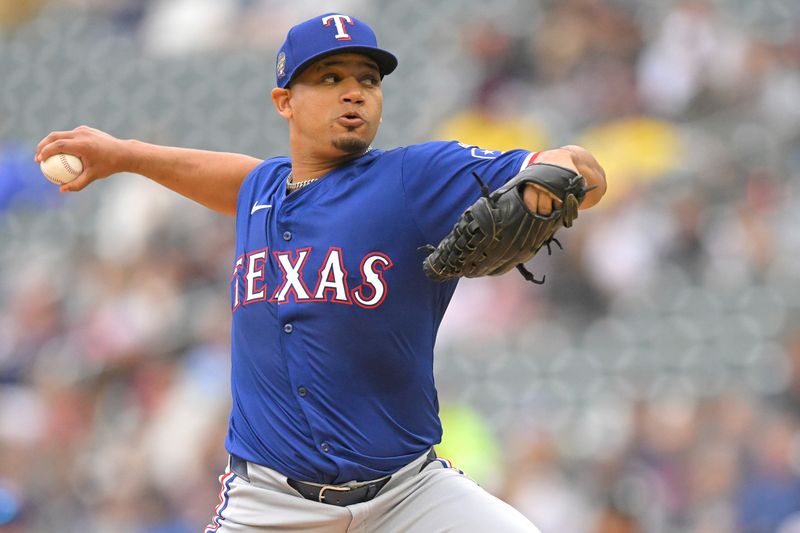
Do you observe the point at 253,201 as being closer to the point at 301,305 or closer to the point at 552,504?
the point at 301,305

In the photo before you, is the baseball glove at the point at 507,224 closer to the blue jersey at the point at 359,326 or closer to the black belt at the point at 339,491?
the blue jersey at the point at 359,326

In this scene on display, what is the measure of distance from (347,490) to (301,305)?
507 millimetres

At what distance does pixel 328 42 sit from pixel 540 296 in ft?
13.8

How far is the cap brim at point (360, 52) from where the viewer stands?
10.8 feet

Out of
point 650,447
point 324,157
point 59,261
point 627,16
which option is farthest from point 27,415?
point 324,157

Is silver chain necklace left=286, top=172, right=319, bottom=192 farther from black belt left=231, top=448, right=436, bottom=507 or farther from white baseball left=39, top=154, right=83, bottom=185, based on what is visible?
black belt left=231, top=448, right=436, bottom=507

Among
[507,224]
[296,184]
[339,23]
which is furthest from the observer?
[296,184]

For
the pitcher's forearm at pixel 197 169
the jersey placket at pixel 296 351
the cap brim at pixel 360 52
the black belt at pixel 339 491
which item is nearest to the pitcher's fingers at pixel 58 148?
the pitcher's forearm at pixel 197 169

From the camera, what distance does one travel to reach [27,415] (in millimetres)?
8281

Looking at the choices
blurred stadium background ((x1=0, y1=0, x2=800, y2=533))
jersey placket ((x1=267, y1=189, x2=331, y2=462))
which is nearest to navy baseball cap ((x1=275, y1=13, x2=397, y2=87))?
jersey placket ((x1=267, y1=189, x2=331, y2=462))

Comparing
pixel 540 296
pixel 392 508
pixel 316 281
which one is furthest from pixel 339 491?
pixel 540 296

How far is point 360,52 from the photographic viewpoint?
11.0 ft

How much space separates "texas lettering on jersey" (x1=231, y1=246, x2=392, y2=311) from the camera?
315 centimetres

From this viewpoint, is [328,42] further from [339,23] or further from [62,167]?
[62,167]
